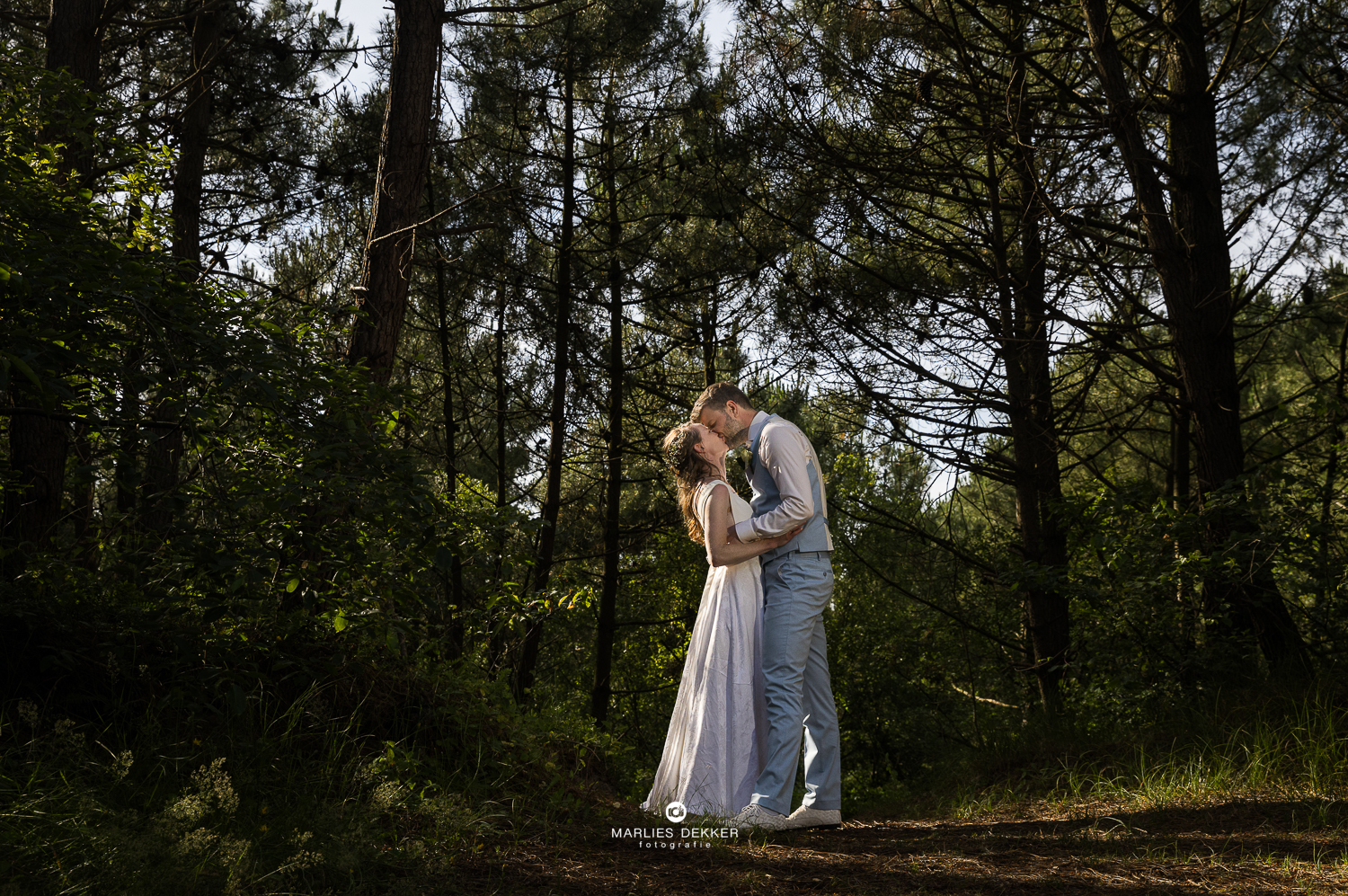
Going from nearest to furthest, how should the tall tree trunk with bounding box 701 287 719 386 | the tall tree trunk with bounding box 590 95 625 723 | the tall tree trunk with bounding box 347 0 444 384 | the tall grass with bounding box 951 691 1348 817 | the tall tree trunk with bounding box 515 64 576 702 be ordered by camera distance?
the tall grass with bounding box 951 691 1348 817
the tall tree trunk with bounding box 347 0 444 384
the tall tree trunk with bounding box 515 64 576 702
the tall tree trunk with bounding box 590 95 625 723
the tall tree trunk with bounding box 701 287 719 386

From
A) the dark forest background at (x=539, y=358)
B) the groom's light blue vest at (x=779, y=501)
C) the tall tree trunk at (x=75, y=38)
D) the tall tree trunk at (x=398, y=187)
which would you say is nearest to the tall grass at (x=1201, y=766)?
the dark forest background at (x=539, y=358)

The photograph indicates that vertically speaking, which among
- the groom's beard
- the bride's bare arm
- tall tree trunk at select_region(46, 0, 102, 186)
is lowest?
the bride's bare arm

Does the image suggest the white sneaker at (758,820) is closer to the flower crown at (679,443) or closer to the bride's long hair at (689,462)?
the bride's long hair at (689,462)

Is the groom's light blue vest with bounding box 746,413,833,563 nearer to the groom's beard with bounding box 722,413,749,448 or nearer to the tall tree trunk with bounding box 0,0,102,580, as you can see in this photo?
the groom's beard with bounding box 722,413,749,448

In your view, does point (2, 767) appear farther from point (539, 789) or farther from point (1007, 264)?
point (1007, 264)

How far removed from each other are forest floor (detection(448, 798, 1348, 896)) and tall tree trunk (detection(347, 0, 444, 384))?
2910 mm

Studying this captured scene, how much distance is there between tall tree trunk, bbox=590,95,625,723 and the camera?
9594 millimetres

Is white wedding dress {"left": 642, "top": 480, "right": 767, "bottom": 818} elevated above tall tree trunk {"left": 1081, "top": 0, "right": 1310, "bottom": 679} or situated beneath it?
situated beneath

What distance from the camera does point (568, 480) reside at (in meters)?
13.2

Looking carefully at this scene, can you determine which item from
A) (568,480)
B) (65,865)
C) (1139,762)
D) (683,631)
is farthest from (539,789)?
(683,631)

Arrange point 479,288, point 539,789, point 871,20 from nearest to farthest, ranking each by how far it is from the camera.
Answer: point 539,789, point 871,20, point 479,288

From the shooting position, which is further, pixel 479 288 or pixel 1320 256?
pixel 479 288

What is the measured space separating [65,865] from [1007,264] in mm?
6560

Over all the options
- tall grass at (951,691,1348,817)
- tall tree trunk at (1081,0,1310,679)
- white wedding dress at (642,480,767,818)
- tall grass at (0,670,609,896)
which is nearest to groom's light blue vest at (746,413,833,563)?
white wedding dress at (642,480,767,818)
